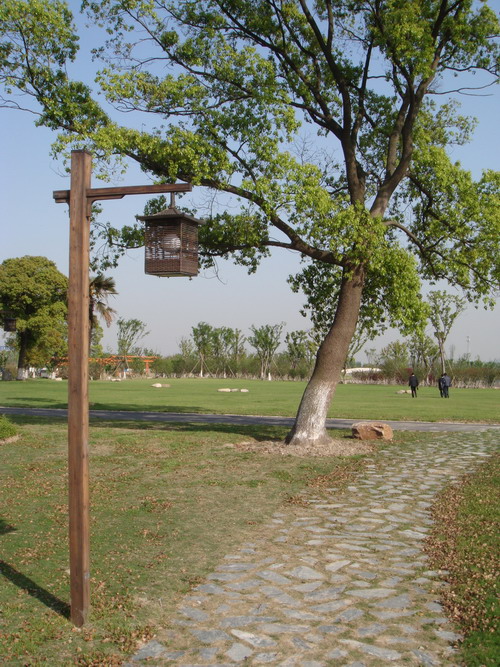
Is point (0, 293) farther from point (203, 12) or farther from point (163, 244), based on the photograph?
point (163, 244)

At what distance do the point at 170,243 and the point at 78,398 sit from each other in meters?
2.51

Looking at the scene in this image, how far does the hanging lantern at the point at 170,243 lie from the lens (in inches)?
273

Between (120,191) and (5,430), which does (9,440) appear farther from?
(120,191)

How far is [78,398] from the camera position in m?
5.03

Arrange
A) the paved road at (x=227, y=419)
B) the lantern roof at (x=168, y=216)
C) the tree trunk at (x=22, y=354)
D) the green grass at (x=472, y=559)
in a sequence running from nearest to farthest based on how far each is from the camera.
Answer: the green grass at (x=472, y=559) → the lantern roof at (x=168, y=216) → the paved road at (x=227, y=419) → the tree trunk at (x=22, y=354)

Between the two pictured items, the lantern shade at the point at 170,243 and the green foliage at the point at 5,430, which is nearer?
the lantern shade at the point at 170,243

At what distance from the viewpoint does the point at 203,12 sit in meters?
14.1

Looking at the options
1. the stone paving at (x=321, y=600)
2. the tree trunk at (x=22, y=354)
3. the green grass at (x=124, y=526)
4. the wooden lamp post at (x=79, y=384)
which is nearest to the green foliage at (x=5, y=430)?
the green grass at (x=124, y=526)

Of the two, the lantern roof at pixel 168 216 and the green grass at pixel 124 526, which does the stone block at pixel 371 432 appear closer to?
the green grass at pixel 124 526

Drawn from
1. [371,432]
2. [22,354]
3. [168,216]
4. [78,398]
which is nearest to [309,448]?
[371,432]

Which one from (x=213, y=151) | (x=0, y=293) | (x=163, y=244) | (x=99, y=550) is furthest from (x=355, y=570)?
(x=0, y=293)

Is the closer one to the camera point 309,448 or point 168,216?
point 168,216

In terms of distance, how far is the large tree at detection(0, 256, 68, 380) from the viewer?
45.2m

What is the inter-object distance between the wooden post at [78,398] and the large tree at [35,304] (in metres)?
41.7
